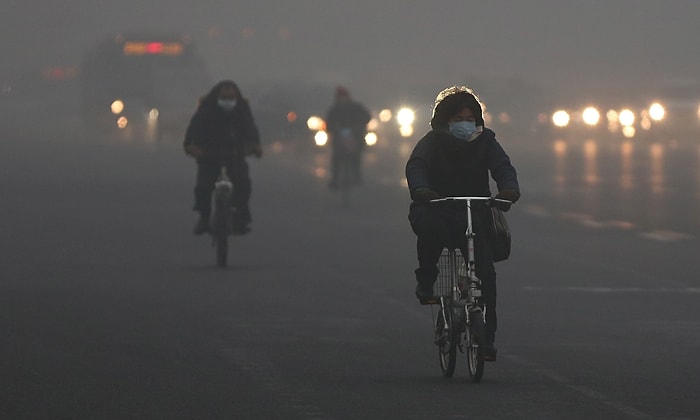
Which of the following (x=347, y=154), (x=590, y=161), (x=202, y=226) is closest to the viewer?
(x=202, y=226)

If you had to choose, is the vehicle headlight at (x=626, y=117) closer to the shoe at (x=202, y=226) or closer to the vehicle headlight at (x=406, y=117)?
the vehicle headlight at (x=406, y=117)

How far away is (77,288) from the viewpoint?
16.9 metres

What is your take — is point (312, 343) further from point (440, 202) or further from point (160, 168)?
point (160, 168)

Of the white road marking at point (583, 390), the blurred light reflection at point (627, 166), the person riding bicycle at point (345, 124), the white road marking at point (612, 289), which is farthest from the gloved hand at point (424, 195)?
the blurred light reflection at point (627, 166)

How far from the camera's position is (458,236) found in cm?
1130

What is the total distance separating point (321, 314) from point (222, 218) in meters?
4.11

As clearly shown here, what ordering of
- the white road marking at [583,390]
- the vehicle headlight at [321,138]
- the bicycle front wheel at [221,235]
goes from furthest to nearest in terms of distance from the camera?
1. the vehicle headlight at [321,138]
2. the bicycle front wheel at [221,235]
3. the white road marking at [583,390]

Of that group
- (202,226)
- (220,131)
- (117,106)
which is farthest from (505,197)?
(117,106)

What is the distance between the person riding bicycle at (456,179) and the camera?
11.2 meters

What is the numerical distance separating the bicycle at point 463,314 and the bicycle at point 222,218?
7715 millimetres

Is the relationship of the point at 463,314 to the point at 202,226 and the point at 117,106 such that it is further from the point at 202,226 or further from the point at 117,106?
the point at 117,106

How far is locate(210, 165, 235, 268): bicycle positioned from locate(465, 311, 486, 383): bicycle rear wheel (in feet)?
26.6

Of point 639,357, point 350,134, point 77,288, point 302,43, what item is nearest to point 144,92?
point 350,134

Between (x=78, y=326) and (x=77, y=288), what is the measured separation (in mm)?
2972
